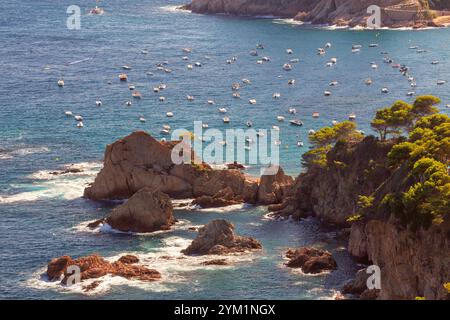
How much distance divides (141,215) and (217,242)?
13600 millimetres

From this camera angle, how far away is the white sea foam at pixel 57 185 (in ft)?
425

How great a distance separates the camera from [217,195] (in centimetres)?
12675

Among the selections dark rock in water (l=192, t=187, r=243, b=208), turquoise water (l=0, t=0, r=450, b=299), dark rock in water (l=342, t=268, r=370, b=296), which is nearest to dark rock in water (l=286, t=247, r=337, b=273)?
turquoise water (l=0, t=0, r=450, b=299)

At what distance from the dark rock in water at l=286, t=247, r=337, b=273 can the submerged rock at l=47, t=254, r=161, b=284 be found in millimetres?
15412

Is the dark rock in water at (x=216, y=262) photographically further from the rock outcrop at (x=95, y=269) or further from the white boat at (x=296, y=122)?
the white boat at (x=296, y=122)

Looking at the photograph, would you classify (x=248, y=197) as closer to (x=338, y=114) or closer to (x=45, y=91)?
(x=338, y=114)

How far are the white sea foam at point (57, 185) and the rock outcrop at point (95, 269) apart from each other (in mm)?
29626

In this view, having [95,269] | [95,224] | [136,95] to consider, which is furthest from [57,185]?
[136,95]

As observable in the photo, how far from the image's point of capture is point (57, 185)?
442 ft

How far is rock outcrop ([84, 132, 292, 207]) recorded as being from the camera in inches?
4998

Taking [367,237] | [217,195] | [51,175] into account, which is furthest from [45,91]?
[367,237]

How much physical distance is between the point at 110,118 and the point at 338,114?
143ft

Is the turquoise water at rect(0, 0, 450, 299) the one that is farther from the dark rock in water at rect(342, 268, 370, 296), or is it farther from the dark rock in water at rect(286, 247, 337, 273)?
the dark rock in water at rect(342, 268, 370, 296)

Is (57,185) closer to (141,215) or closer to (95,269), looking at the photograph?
(141,215)
